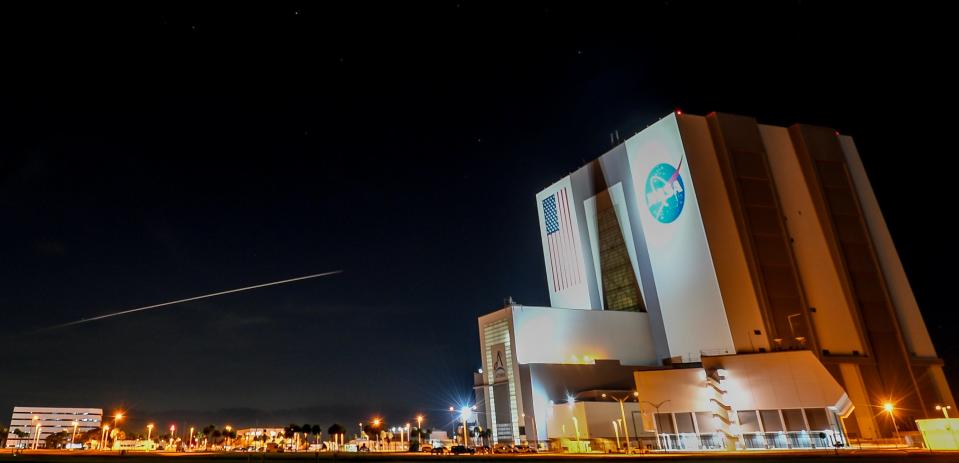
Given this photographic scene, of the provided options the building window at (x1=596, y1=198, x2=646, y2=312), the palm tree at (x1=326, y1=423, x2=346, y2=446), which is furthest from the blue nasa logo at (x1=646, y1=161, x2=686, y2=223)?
the palm tree at (x1=326, y1=423, x2=346, y2=446)

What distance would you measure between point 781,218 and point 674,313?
66.4 feet

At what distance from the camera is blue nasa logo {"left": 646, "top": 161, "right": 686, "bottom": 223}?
83.0 m

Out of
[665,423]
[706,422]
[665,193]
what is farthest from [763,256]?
[665,423]

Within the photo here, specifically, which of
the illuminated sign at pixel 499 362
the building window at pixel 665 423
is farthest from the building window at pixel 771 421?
the illuminated sign at pixel 499 362

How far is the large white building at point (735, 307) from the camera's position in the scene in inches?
2675

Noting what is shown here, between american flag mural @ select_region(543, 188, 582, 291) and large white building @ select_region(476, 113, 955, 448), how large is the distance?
5.55 m

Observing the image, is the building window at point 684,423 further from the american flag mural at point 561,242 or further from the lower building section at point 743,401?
the american flag mural at point 561,242

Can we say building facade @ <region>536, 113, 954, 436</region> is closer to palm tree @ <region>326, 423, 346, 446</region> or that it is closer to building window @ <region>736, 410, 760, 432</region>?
building window @ <region>736, 410, 760, 432</region>

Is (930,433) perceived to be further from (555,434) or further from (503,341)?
(503,341)

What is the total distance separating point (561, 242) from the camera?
10619 cm

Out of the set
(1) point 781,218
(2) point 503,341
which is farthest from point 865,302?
(2) point 503,341

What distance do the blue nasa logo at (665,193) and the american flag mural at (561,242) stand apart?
1891cm

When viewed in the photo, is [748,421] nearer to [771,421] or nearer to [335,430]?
[771,421]

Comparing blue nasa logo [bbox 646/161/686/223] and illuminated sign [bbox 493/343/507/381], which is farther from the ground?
blue nasa logo [bbox 646/161/686/223]
